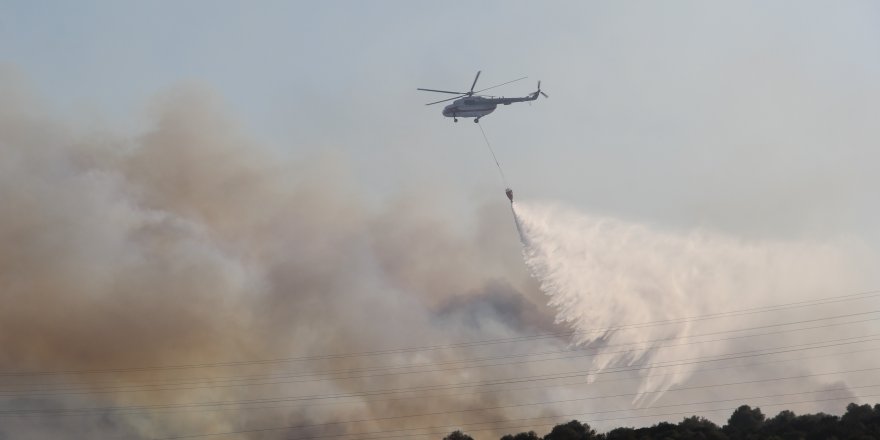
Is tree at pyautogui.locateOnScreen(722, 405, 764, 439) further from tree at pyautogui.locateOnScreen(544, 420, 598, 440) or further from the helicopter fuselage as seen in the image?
the helicopter fuselage

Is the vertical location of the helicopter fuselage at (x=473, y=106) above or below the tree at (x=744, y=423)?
above

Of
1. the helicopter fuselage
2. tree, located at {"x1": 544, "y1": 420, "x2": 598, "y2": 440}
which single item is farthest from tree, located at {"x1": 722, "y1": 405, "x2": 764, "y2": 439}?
the helicopter fuselage

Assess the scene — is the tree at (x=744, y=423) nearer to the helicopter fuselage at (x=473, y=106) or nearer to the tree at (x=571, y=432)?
the tree at (x=571, y=432)

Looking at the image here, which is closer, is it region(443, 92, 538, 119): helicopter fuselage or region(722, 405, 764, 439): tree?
region(722, 405, 764, 439): tree

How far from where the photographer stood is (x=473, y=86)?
624ft

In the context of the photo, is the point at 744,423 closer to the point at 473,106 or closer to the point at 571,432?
the point at 571,432

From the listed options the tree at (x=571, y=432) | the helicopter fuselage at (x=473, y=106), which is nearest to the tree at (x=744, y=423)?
the tree at (x=571, y=432)

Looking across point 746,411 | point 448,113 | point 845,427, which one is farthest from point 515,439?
point 448,113

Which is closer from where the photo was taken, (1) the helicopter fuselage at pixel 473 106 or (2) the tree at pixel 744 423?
(2) the tree at pixel 744 423

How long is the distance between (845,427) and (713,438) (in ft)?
49.3

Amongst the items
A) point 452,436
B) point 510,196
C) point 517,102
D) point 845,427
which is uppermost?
point 517,102

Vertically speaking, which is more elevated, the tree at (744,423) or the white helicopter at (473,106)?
the white helicopter at (473,106)

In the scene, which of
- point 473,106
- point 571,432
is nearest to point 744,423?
point 571,432

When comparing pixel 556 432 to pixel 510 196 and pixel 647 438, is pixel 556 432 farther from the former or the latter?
pixel 510 196
